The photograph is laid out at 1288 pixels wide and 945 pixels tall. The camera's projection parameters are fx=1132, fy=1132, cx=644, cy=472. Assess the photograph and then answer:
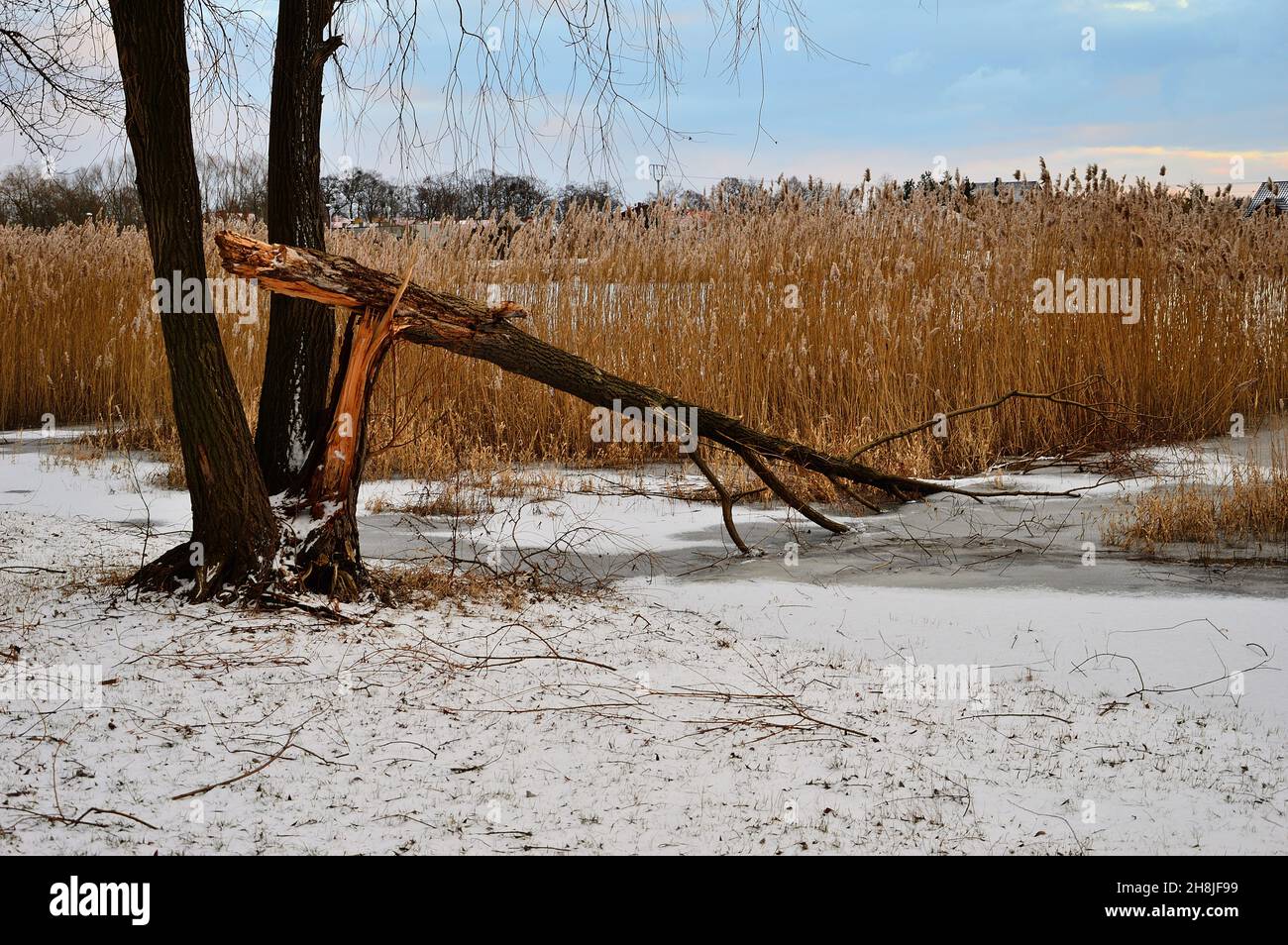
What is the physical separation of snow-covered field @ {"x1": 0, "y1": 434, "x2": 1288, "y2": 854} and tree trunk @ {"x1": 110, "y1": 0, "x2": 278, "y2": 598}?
0.25 metres

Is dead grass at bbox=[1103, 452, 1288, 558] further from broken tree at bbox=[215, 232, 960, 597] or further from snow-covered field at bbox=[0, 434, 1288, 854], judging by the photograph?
broken tree at bbox=[215, 232, 960, 597]

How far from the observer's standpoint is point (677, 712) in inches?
118

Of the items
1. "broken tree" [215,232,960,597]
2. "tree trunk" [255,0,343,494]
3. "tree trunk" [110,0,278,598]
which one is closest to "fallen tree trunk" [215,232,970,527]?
"broken tree" [215,232,960,597]

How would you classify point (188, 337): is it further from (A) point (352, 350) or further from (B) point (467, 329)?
(B) point (467, 329)

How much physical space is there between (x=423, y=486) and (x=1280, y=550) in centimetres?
416

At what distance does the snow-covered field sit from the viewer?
2385 mm

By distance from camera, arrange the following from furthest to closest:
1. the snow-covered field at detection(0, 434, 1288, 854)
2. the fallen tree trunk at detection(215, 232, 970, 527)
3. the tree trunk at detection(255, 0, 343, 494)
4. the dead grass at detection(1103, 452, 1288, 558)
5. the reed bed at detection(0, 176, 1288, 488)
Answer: the reed bed at detection(0, 176, 1288, 488) → the dead grass at detection(1103, 452, 1288, 558) → the tree trunk at detection(255, 0, 343, 494) → the fallen tree trunk at detection(215, 232, 970, 527) → the snow-covered field at detection(0, 434, 1288, 854)

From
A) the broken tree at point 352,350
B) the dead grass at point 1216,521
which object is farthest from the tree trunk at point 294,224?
the dead grass at point 1216,521

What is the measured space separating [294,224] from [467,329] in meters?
0.77

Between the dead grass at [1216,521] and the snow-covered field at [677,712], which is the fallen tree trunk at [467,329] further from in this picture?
the dead grass at [1216,521]

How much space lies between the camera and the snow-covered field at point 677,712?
2.38 meters

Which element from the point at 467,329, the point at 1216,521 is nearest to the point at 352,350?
the point at 467,329

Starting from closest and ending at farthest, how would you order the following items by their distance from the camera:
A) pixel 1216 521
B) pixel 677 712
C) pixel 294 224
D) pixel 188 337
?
pixel 677 712 < pixel 188 337 < pixel 294 224 < pixel 1216 521

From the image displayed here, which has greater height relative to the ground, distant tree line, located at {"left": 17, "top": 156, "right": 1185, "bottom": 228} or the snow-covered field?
distant tree line, located at {"left": 17, "top": 156, "right": 1185, "bottom": 228}
